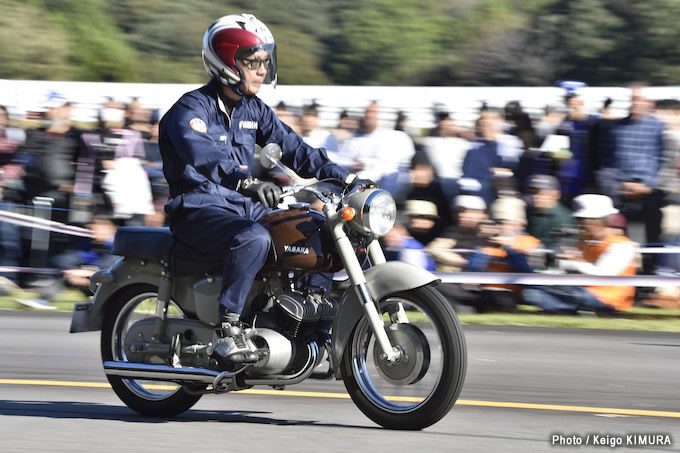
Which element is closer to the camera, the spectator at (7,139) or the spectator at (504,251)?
the spectator at (504,251)

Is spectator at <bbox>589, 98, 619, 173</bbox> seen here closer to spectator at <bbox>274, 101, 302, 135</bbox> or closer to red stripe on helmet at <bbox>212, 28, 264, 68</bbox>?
spectator at <bbox>274, 101, 302, 135</bbox>

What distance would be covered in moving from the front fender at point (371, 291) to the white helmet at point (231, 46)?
1261 millimetres

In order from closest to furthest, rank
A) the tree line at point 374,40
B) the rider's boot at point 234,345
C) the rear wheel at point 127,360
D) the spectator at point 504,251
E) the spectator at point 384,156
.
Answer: the rider's boot at point 234,345 → the rear wheel at point 127,360 → the spectator at point 504,251 → the spectator at point 384,156 → the tree line at point 374,40

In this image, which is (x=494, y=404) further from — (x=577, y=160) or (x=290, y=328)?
(x=577, y=160)

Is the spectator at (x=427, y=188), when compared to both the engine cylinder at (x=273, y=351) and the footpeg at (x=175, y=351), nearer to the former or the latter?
the footpeg at (x=175, y=351)

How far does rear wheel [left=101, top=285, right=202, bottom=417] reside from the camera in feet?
20.9

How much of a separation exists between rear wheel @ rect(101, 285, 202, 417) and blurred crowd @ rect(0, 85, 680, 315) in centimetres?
499

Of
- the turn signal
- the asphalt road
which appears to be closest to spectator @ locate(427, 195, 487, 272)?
the asphalt road

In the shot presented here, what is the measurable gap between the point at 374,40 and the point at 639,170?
6293cm

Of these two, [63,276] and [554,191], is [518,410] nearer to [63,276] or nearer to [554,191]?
[554,191]

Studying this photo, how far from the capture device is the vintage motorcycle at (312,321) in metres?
5.61

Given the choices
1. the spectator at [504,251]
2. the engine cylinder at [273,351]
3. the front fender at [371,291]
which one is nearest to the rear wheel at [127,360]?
the engine cylinder at [273,351]

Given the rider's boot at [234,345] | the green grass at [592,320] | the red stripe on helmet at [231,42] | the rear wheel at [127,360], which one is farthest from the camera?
the green grass at [592,320]

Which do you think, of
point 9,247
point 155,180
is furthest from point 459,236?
point 9,247
